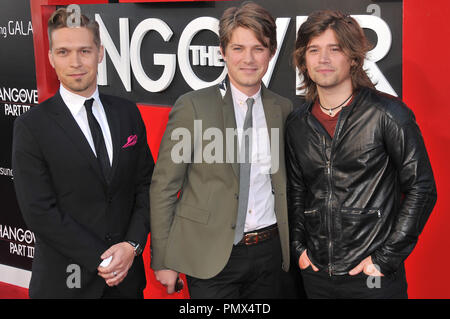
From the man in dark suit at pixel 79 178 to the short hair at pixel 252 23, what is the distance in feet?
2.09

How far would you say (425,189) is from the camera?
2.58 meters

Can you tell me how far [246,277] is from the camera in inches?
116

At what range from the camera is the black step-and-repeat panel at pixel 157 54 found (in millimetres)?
3385

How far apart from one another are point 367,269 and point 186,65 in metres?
2.07

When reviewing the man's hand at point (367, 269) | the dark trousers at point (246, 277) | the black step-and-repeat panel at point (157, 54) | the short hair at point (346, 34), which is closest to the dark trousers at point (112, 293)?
the dark trousers at point (246, 277)

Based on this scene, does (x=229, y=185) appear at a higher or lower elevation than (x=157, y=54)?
lower

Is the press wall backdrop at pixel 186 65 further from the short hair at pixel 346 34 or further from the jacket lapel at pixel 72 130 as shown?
the jacket lapel at pixel 72 130

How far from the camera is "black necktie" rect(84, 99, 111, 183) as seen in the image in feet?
8.94

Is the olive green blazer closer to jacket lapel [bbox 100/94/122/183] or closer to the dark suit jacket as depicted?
the dark suit jacket

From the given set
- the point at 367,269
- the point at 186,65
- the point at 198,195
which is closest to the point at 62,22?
the point at 198,195

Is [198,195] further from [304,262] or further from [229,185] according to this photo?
[304,262]

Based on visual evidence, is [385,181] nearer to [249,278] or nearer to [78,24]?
[249,278]

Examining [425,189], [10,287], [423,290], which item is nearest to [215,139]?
[425,189]

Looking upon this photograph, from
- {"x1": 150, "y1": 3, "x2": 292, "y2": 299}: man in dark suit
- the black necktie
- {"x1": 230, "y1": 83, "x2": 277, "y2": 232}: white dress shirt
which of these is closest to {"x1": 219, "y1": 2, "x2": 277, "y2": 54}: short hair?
{"x1": 150, "y1": 3, "x2": 292, "y2": 299}: man in dark suit
